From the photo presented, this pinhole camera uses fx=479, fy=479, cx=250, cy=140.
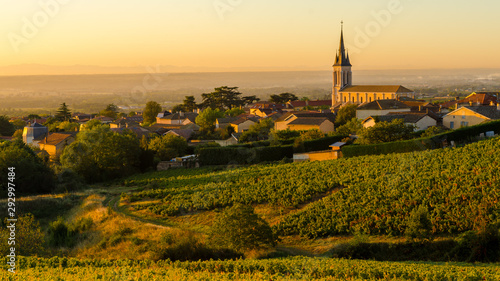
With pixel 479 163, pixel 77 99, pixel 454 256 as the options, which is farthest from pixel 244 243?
pixel 77 99

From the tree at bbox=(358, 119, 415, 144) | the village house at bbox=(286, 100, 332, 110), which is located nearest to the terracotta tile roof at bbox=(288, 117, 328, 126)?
the tree at bbox=(358, 119, 415, 144)

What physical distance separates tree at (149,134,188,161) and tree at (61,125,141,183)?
3.34 m

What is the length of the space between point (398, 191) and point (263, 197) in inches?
292

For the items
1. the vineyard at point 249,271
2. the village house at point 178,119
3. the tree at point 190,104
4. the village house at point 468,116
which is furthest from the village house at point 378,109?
the vineyard at point 249,271

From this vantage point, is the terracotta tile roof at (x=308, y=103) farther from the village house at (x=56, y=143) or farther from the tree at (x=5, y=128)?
the village house at (x=56, y=143)

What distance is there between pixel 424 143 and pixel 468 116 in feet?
62.6

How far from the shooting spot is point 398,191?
21906 millimetres

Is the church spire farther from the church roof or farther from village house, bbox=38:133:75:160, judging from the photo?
village house, bbox=38:133:75:160

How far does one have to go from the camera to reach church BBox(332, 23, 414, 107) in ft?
348

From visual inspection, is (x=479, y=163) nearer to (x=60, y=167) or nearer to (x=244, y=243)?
(x=244, y=243)

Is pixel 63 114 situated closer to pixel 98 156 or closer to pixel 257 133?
pixel 257 133

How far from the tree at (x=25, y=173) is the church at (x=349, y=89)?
3187 inches

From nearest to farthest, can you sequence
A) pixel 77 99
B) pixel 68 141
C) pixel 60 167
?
pixel 60 167 < pixel 68 141 < pixel 77 99

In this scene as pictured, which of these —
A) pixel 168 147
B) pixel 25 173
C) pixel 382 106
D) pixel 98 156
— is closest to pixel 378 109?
pixel 382 106
